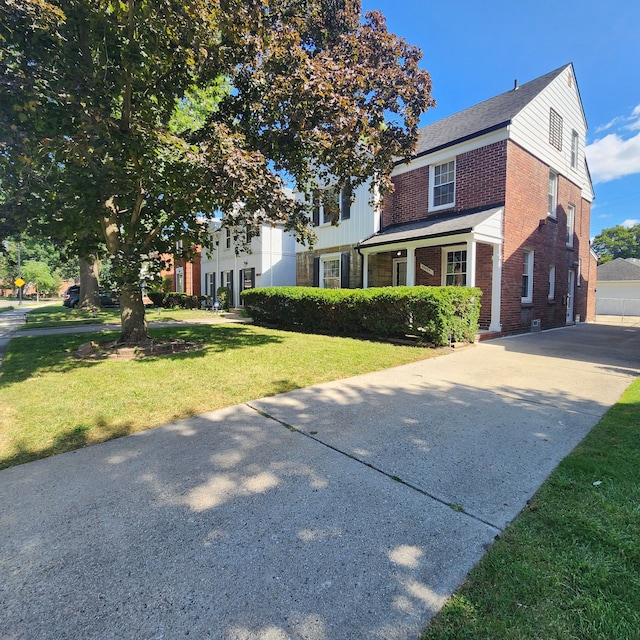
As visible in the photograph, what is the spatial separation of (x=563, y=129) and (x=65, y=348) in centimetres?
1773

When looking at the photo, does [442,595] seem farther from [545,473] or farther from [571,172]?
[571,172]

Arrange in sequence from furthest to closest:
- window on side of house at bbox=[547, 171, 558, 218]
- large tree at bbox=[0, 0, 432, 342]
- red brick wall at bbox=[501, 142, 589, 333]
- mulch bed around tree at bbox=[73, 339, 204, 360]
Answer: window on side of house at bbox=[547, 171, 558, 218], red brick wall at bbox=[501, 142, 589, 333], mulch bed around tree at bbox=[73, 339, 204, 360], large tree at bbox=[0, 0, 432, 342]

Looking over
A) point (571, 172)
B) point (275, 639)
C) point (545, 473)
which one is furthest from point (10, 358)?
point (571, 172)

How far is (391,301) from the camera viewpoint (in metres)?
9.49

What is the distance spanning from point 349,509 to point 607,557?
58.4 inches

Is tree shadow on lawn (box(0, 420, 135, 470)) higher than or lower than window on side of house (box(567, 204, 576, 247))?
lower

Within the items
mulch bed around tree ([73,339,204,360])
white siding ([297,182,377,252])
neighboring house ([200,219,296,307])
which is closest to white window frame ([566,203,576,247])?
white siding ([297,182,377,252])

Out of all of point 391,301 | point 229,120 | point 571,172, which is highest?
point 571,172

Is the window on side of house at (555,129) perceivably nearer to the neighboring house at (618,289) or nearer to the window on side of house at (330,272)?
the window on side of house at (330,272)

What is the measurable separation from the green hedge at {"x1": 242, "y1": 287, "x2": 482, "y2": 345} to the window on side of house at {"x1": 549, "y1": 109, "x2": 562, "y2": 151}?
25.1ft

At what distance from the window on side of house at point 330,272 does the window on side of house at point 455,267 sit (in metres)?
4.72

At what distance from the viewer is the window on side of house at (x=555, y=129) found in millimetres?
12914

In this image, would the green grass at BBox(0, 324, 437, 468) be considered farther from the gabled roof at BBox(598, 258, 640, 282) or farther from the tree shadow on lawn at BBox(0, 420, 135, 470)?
the gabled roof at BBox(598, 258, 640, 282)

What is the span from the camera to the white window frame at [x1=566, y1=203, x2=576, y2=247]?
49.8ft
